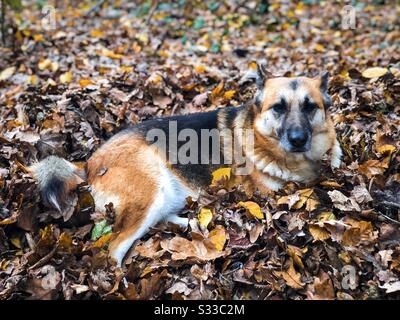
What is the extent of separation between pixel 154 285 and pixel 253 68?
14.8ft

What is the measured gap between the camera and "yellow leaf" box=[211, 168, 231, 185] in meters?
4.15

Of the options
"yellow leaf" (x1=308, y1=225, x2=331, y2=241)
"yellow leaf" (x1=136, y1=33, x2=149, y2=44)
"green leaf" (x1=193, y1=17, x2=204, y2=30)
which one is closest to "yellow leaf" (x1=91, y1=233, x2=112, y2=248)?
"yellow leaf" (x1=308, y1=225, x2=331, y2=241)

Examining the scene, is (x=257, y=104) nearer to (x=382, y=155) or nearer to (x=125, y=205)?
(x=382, y=155)

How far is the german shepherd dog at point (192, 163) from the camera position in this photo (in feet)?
12.6

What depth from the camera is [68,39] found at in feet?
27.5

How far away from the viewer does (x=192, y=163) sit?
4.24 m

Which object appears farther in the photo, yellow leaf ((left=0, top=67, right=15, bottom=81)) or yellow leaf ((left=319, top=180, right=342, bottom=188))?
yellow leaf ((left=0, top=67, right=15, bottom=81))

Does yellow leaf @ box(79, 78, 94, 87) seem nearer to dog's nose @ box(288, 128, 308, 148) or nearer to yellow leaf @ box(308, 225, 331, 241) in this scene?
dog's nose @ box(288, 128, 308, 148)

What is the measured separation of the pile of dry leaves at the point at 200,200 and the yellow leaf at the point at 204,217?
18 mm

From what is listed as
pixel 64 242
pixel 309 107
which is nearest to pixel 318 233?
pixel 309 107

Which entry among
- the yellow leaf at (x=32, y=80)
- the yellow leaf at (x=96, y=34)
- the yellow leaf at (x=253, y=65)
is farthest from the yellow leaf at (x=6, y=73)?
the yellow leaf at (x=253, y=65)

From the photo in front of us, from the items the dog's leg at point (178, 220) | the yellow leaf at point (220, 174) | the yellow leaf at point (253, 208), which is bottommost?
the dog's leg at point (178, 220)

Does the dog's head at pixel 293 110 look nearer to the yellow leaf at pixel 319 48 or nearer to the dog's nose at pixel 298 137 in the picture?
the dog's nose at pixel 298 137
